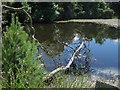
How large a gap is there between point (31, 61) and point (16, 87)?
2.07ft

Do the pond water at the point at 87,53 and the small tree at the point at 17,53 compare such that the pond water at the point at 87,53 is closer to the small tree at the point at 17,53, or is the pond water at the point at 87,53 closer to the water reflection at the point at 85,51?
the water reflection at the point at 85,51

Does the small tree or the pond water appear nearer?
the small tree

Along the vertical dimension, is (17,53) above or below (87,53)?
above

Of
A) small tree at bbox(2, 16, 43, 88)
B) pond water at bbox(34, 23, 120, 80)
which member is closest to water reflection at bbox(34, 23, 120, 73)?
pond water at bbox(34, 23, 120, 80)

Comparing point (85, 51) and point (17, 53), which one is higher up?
point (17, 53)

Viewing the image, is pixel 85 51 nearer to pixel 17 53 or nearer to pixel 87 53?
pixel 87 53

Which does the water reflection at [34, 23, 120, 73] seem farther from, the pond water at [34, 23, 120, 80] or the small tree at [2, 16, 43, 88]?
the small tree at [2, 16, 43, 88]

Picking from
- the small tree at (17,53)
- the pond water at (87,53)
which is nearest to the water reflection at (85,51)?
the pond water at (87,53)

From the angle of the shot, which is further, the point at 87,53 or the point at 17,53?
the point at 87,53

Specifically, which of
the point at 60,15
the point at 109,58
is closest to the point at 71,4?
the point at 60,15

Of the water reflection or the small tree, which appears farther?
the water reflection

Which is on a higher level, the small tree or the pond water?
the small tree

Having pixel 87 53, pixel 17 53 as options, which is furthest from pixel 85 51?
pixel 17 53

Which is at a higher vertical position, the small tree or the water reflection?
the small tree
